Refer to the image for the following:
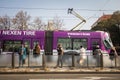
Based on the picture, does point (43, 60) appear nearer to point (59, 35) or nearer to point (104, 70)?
point (104, 70)

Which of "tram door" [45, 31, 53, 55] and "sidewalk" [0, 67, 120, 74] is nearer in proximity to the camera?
"sidewalk" [0, 67, 120, 74]

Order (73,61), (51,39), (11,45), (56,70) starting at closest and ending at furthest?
(56,70) → (73,61) → (11,45) → (51,39)

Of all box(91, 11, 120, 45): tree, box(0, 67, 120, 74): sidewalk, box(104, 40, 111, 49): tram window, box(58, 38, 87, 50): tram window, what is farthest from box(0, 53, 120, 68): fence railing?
box(91, 11, 120, 45): tree

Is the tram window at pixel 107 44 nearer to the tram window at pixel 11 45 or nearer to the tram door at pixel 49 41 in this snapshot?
the tram door at pixel 49 41

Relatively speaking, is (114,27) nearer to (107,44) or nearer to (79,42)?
(107,44)

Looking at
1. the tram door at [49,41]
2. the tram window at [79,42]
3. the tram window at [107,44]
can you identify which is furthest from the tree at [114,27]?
the tram door at [49,41]

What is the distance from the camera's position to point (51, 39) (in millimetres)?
29656

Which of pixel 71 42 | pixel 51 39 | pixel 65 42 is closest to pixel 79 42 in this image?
pixel 71 42

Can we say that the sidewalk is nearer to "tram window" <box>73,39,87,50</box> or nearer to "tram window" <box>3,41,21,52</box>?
"tram window" <box>3,41,21,52</box>

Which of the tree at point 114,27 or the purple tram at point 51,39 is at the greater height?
the tree at point 114,27

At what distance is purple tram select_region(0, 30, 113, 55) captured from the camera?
29.5 m

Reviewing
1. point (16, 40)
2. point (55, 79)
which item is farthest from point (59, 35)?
point (55, 79)

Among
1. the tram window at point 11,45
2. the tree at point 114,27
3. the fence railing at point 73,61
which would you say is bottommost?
the fence railing at point 73,61

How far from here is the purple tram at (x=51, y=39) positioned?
2947 centimetres
